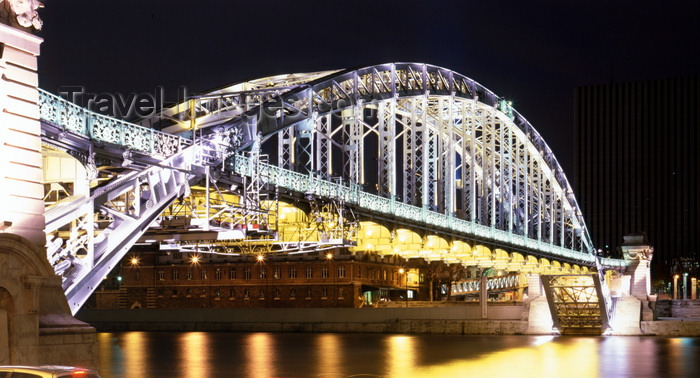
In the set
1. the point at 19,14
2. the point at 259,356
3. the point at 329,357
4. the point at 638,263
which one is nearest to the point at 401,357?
the point at 329,357

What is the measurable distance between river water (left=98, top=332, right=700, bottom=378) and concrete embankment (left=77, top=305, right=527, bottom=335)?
25.7 feet

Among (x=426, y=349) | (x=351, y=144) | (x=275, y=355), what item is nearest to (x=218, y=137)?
(x=351, y=144)

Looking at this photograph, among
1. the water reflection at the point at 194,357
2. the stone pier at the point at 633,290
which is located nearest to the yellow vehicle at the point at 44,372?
the water reflection at the point at 194,357

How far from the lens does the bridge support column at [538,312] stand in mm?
94000

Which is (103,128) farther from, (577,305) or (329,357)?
(577,305)

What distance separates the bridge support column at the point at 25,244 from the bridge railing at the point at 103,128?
4875 mm

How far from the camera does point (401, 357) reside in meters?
58.2

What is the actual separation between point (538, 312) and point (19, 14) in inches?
2948

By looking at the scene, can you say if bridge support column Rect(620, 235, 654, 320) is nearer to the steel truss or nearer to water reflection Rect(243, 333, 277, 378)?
the steel truss

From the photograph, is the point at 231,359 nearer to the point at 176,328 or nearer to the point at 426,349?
the point at 426,349

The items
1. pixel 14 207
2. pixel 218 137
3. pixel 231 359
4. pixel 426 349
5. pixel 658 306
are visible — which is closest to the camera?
pixel 14 207

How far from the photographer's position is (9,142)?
25.4 m

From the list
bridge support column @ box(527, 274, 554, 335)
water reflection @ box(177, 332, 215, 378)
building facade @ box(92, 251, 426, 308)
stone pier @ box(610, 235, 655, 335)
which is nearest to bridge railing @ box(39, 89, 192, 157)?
water reflection @ box(177, 332, 215, 378)

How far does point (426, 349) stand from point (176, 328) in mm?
44953
